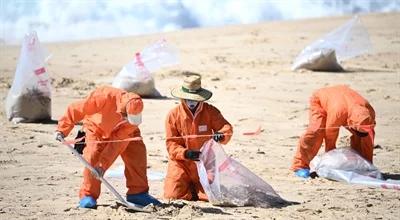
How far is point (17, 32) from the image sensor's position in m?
19.6

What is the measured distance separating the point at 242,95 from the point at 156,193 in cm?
516

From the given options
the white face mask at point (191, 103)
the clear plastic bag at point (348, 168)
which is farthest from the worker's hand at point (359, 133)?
the white face mask at point (191, 103)

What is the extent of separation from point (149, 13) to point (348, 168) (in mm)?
15329

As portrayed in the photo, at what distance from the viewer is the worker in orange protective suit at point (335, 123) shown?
7.41 m

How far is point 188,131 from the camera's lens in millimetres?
Result: 6680

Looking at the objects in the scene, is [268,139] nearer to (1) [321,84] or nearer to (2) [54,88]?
(1) [321,84]

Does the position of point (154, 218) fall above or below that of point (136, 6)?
below

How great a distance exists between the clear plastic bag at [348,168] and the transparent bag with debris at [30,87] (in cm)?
384

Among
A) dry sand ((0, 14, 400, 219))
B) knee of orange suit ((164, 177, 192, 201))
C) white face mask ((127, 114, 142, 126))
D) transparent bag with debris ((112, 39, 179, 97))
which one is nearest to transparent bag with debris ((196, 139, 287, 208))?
dry sand ((0, 14, 400, 219))

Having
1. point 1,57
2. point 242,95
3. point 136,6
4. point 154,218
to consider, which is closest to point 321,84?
point 242,95

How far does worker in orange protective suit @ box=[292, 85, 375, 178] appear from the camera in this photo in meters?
7.41

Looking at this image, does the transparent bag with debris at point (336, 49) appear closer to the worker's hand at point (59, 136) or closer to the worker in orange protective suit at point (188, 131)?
the worker in orange protective suit at point (188, 131)

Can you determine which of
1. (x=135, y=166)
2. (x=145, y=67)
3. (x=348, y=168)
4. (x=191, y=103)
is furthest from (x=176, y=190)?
(x=145, y=67)

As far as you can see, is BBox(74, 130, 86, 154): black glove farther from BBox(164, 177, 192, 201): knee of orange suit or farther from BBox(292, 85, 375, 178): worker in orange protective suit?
BBox(292, 85, 375, 178): worker in orange protective suit
